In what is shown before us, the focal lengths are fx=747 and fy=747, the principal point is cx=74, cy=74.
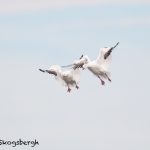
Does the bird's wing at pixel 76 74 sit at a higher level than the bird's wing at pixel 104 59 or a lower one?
lower

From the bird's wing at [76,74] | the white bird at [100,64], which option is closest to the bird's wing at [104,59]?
the white bird at [100,64]

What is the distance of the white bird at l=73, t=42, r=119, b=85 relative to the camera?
108 ft

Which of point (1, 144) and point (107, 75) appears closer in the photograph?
point (1, 144)

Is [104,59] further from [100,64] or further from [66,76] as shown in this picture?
[66,76]

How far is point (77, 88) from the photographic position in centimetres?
3216

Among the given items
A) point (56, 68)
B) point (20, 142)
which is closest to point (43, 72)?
point (56, 68)

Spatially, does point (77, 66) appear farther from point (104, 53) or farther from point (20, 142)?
point (20, 142)

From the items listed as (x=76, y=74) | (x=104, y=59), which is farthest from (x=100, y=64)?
(x=76, y=74)

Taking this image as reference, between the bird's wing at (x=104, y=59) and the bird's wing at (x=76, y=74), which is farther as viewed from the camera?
the bird's wing at (x=104, y=59)

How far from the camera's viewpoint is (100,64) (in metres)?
33.1


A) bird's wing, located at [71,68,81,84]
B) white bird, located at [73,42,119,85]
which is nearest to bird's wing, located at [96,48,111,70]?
white bird, located at [73,42,119,85]

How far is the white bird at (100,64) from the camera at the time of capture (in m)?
32.9

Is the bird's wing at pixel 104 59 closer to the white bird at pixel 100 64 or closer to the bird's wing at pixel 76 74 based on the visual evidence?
the white bird at pixel 100 64

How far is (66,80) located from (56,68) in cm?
69
